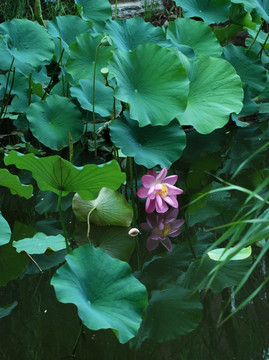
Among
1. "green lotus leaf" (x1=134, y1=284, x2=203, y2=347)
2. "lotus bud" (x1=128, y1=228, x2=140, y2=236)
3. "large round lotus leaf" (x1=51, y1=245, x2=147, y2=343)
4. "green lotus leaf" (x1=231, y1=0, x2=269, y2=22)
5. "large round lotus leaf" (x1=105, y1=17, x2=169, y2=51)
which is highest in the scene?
"large round lotus leaf" (x1=51, y1=245, x2=147, y2=343)

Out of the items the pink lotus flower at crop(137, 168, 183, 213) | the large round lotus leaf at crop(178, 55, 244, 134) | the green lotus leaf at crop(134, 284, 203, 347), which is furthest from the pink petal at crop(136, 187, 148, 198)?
the green lotus leaf at crop(134, 284, 203, 347)

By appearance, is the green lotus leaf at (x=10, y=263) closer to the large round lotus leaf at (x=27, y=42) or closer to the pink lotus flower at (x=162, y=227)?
the pink lotus flower at (x=162, y=227)

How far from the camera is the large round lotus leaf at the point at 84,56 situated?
2.56 metres

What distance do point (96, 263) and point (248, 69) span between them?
192cm

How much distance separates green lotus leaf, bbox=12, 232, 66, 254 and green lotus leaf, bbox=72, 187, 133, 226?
15cm

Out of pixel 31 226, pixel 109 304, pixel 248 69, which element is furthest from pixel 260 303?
pixel 248 69

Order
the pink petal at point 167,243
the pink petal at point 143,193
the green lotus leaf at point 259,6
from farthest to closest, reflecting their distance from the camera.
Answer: the green lotus leaf at point 259,6 < the pink petal at point 143,193 < the pink petal at point 167,243

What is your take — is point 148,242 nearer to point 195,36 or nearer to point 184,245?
point 184,245

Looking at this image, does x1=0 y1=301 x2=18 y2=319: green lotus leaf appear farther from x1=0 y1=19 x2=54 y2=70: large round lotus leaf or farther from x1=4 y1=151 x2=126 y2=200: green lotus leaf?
x1=0 y1=19 x2=54 y2=70: large round lotus leaf

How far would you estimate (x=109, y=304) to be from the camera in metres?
1.17

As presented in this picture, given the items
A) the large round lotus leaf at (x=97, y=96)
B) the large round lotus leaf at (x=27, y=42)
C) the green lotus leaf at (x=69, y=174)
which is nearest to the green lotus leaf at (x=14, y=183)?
the green lotus leaf at (x=69, y=174)

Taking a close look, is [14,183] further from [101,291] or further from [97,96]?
[97,96]

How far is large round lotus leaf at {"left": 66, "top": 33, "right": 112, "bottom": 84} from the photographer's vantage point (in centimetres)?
256

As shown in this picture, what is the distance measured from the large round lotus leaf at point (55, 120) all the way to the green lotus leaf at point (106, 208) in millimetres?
662
